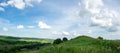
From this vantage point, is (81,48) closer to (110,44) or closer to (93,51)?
(93,51)

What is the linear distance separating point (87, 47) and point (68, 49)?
53.5 feet

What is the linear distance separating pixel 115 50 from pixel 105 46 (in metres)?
11.3

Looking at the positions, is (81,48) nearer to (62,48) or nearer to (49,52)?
(62,48)

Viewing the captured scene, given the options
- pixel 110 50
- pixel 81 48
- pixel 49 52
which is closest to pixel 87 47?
pixel 81 48

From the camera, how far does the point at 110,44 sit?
174 metres

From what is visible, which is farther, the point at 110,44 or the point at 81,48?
the point at 110,44

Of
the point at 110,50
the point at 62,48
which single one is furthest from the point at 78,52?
the point at 110,50

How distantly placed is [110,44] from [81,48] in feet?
93.7

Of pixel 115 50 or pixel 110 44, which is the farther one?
pixel 110 44

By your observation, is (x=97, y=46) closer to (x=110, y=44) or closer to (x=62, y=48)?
(x=110, y=44)

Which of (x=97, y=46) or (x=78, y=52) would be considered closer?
(x=78, y=52)

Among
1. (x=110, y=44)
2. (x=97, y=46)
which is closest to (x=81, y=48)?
(x=97, y=46)

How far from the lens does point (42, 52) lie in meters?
162

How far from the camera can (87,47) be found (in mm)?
166375
